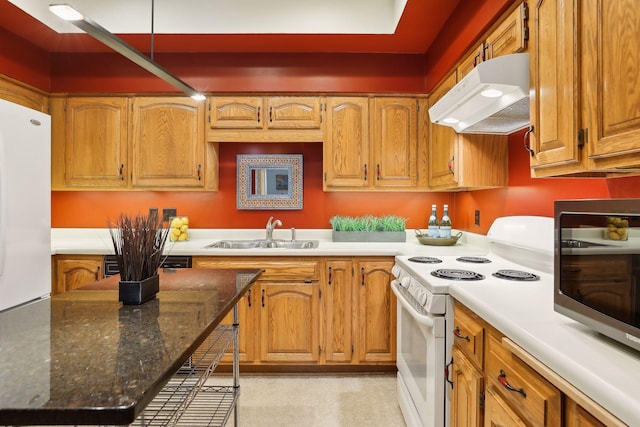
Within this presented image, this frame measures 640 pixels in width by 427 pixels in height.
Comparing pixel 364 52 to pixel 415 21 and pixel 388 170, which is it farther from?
pixel 388 170

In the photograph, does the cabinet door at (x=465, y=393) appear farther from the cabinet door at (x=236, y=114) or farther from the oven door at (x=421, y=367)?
the cabinet door at (x=236, y=114)

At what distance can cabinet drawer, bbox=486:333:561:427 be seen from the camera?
0.82 meters

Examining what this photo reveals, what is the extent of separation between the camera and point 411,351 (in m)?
1.85

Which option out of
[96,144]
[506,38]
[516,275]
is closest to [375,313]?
[516,275]

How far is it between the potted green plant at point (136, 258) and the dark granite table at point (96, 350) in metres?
0.04

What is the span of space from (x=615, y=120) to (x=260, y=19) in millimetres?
2405

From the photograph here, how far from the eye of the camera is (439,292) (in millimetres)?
1479

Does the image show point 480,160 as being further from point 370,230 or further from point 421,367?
point 421,367

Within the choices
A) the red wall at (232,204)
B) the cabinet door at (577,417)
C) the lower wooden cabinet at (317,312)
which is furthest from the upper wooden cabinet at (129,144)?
the cabinet door at (577,417)

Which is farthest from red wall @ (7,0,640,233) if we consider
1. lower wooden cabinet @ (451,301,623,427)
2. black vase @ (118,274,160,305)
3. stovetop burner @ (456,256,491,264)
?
black vase @ (118,274,160,305)

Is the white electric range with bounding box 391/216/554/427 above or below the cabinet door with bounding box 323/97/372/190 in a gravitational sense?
below

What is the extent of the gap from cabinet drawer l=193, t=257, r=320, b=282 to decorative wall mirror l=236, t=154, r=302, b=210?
2.45ft

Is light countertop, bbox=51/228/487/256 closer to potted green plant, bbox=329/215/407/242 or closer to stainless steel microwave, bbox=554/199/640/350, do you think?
potted green plant, bbox=329/215/407/242

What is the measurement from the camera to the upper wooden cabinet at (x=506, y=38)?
4.82 feet
